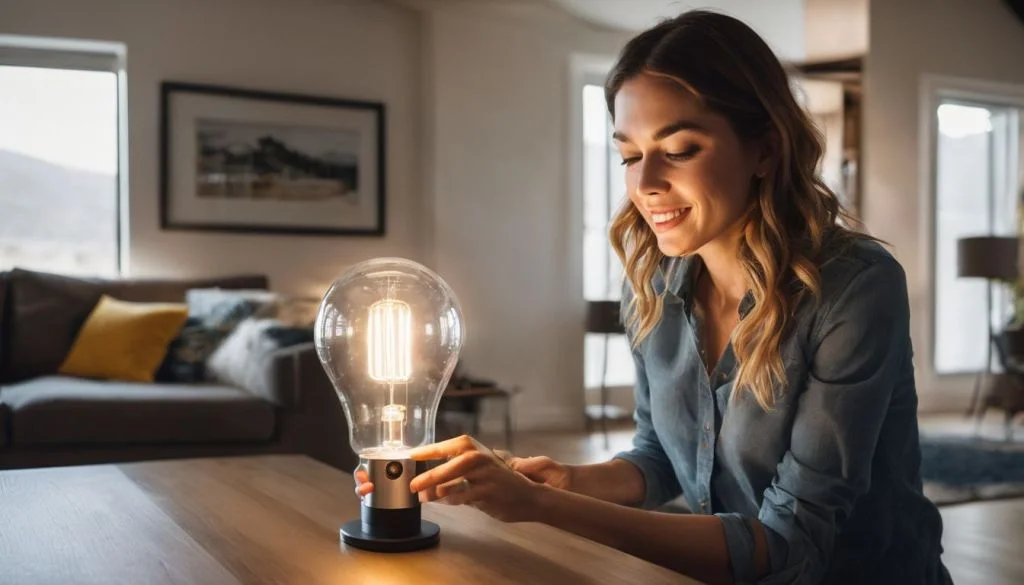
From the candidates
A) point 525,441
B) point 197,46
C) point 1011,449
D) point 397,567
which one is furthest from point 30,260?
point 1011,449

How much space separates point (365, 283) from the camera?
112 centimetres

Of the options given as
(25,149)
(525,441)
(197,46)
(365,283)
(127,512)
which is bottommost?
(525,441)

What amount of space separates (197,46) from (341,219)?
1119mm

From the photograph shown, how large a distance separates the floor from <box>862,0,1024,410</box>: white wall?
236 cm

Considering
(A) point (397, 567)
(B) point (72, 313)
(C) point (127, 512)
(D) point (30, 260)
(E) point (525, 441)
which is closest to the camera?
(A) point (397, 567)

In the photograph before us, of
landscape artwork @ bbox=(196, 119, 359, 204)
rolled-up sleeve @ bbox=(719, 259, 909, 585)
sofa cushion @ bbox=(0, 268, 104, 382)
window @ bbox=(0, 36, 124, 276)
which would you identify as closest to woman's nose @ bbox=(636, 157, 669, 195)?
rolled-up sleeve @ bbox=(719, 259, 909, 585)

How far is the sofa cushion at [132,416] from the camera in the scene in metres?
3.12

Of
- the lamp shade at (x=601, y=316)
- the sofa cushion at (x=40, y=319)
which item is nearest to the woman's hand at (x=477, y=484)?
the sofa cushion at (x=40, y=319)

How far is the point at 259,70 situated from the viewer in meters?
5.18

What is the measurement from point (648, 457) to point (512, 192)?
14.2ft

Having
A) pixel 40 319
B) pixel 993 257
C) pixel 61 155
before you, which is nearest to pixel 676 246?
pixel 40 319

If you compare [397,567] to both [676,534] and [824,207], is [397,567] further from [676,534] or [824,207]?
[824,207]

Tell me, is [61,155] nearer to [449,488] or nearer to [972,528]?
[972,528]

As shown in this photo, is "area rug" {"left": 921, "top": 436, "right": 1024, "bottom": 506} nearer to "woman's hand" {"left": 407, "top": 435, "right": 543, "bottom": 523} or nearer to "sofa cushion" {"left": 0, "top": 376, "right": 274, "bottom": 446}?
"sofa cushion" {"left": 0, "top": 376, "right": 274, "bottom": 446}
